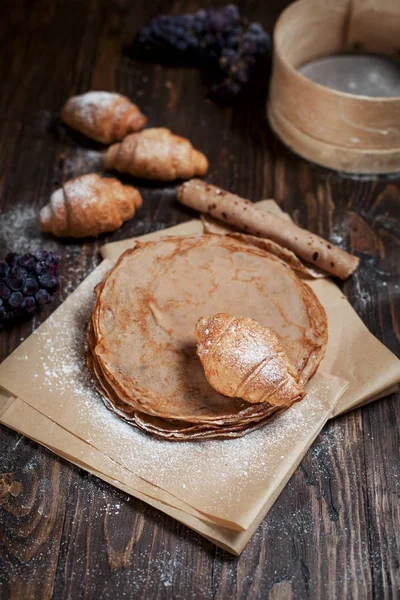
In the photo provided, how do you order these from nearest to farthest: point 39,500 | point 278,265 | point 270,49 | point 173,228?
point 39,500, point 278,265, point 173,228, point 270,49

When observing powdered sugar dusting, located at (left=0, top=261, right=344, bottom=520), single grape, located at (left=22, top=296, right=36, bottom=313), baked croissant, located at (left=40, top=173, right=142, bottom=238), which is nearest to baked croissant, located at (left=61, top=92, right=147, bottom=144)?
baked croissant, located at (left=40, top=173, right=142, bottom=238)

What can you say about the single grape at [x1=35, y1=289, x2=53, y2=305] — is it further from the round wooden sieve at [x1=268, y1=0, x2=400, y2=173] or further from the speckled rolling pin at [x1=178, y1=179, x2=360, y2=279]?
the round wooden sieve at [x1=268, y1=0, x2=400, y2=173]

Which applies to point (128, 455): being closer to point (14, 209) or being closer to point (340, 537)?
point (340, 537)

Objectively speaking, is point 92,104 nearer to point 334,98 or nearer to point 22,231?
point 22,231

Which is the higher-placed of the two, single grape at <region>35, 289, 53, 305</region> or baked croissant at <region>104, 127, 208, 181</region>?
baked croissant at <region>104, 127, 208, 181</region>

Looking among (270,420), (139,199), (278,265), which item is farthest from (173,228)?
(270,420)

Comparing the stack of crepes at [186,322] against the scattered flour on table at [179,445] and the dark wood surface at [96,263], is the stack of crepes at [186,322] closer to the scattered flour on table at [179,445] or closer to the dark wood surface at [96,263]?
the scattered flour on table at [179,445]
